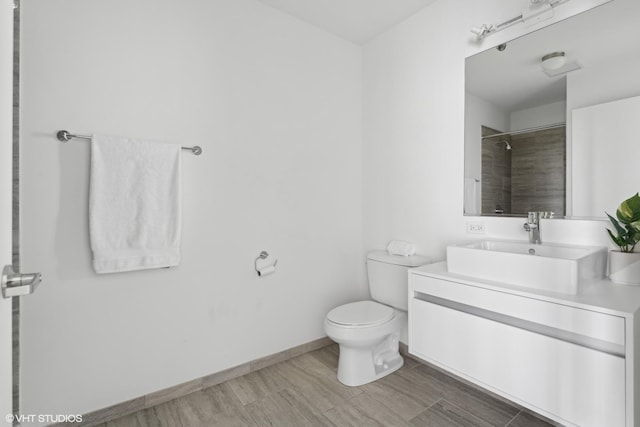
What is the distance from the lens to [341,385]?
194cm

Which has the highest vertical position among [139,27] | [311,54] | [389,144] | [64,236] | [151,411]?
[311,54]

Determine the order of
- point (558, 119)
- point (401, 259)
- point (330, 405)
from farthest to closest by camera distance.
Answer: point (401, 259) < point (330, 405) < point (558, 119)

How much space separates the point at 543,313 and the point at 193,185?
184 cm

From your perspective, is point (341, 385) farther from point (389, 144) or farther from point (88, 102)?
point (88, 102)

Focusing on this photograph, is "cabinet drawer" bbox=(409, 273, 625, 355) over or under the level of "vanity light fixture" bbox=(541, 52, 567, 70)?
under

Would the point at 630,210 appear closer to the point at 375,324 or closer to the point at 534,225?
the point at 534,225

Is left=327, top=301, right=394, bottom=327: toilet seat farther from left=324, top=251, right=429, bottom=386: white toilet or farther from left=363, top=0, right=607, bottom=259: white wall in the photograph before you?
left=363, top=0, right=607, bottom=259: white wall

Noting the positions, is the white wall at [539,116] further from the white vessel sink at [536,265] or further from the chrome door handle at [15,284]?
the chrome door handle at [15,284]

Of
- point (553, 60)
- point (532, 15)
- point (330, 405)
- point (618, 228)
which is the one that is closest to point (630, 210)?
point (618, 228)

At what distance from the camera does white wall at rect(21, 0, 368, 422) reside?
1504mm

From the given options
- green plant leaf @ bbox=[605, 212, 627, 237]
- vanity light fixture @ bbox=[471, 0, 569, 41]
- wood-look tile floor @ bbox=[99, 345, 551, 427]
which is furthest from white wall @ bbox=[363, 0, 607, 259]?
Answer: wood-look tile floor @ bbox=[99, 345, 551, 427]

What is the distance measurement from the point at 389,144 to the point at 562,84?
1.09 metres

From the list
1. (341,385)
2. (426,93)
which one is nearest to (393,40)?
(426,93)

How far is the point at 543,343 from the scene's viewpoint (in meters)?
1.25
